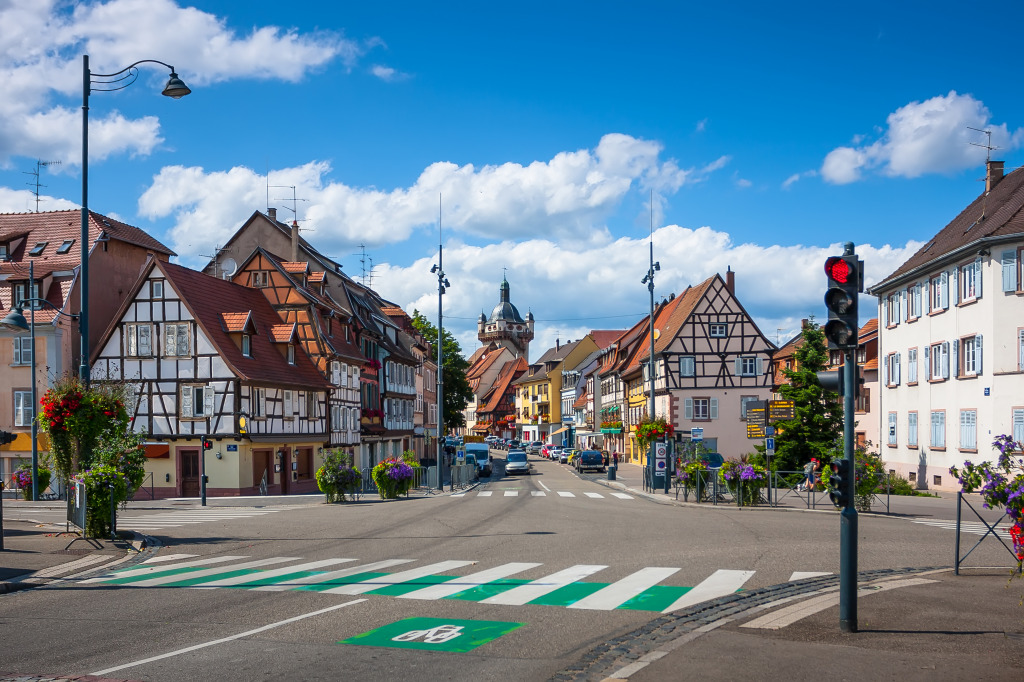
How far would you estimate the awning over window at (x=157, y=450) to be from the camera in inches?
1747

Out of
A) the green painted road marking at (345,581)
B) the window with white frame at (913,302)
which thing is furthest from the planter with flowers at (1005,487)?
the window with white frame at (913,302)

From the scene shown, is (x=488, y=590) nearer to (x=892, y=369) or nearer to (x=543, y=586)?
(x=543, y=586)

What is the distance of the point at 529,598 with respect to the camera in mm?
12086

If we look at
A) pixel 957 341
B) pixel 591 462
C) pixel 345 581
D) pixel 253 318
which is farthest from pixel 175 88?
pixel 591 462

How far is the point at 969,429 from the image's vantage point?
3725 cm

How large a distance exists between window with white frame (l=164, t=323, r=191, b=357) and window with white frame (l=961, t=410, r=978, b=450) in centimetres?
3286

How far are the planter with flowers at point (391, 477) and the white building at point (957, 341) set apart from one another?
68.4 ft

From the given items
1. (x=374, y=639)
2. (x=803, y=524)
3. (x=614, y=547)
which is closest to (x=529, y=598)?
(x=374, y=639)

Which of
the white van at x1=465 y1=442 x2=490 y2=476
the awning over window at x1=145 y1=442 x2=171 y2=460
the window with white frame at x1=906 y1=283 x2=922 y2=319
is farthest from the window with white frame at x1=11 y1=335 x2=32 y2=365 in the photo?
the window with white frame at x1=906 y1=283 x2=922 y2=319

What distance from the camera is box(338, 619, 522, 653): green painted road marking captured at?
9391mm

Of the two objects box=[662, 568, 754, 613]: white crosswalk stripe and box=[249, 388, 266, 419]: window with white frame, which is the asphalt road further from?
box=[249, 388, 266, 419]: window with white frame

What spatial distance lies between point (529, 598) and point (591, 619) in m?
1.56

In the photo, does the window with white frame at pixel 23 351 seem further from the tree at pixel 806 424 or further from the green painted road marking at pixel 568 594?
the green painted road marking at pixel 568 594

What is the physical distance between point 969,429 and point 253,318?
31546 mm
